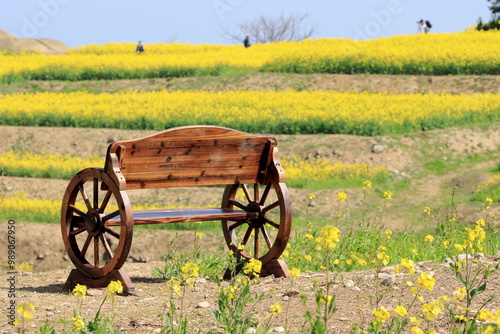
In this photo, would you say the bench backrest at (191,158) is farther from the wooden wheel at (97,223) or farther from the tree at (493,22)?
the tree at (493,22)

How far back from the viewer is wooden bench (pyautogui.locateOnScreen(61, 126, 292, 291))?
6457mm

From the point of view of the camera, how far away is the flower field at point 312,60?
2508 centimetres

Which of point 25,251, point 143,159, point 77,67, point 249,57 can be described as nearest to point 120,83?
point 77,67

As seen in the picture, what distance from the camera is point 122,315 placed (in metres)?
5.36

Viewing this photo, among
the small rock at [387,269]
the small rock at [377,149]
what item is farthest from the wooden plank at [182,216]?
the small rock at [377,149]

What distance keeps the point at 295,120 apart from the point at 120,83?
10.3m

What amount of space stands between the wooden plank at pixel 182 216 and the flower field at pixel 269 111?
11151 millimetres

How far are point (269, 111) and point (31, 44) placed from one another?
41290 mm

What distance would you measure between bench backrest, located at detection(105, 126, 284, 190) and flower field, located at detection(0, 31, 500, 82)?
18.7m

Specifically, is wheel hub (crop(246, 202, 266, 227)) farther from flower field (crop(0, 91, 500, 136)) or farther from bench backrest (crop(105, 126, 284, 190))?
flower field (crop(0, 91, 500, 136))

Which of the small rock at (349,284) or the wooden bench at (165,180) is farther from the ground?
the wooden bench at (165,180)

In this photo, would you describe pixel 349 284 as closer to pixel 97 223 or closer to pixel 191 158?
pixel 191 158

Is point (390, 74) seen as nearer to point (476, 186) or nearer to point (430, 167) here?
point (430, 167)

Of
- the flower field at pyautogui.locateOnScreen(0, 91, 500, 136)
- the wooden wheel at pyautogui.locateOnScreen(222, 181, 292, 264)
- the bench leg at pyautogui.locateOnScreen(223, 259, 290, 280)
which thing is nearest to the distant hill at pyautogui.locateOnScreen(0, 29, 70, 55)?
the flower field at pyautogui.locateOnScreen(0, 91, 500, 136)
